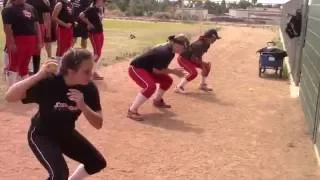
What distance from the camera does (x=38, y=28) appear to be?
9461mm

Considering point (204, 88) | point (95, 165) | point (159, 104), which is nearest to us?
point (95, 165)

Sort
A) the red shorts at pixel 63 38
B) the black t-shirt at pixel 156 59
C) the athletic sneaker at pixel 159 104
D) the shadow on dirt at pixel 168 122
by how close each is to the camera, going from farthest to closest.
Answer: the red shorts at pixel 63 38 < the athletic sneaker at pixel 159 104 < the black t-shirt at pixel 156 59 < the shadow on dirt at pixel 168 122

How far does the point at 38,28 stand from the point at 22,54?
20.1 inches

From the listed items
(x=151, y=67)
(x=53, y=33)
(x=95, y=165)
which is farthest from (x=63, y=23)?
(x=95, y=165)

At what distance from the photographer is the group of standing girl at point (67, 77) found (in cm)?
445

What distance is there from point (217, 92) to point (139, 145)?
4.91 metres

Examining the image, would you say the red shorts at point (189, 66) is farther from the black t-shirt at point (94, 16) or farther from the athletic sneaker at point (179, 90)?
the black t-shirt at point (94, 16)

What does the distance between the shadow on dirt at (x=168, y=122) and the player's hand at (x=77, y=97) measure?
404 centimetres

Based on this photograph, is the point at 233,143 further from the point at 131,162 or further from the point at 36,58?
the point at 36,58

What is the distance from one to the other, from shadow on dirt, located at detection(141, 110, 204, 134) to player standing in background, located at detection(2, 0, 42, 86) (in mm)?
2223

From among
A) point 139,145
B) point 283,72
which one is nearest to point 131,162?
point 139,145

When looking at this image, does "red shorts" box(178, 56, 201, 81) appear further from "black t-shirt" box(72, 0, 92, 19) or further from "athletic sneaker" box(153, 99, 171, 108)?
"black t-shirt" box(72, 0, 92, 19)

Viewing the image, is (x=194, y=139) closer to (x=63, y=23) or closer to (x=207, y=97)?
(x=207, y=97)

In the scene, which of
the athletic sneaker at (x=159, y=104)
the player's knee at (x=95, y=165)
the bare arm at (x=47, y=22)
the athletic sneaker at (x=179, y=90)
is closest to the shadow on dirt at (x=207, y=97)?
the athletic sneaker at (x=179, y=90)
